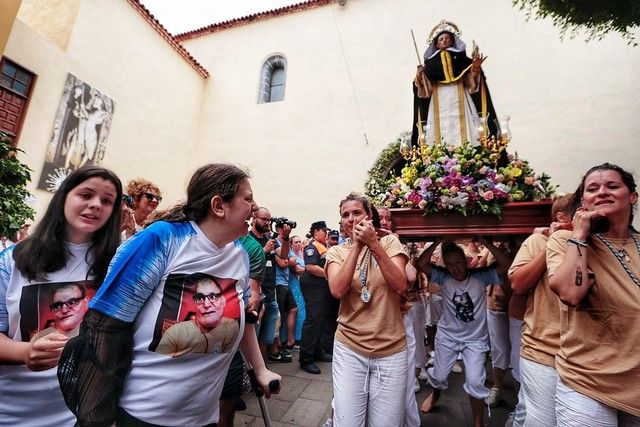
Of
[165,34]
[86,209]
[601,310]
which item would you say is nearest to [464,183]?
[601,310]

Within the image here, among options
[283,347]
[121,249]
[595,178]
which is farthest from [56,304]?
[283,347]

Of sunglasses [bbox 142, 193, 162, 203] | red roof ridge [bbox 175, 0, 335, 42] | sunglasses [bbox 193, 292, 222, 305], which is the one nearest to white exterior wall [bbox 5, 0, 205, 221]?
red roof ridge [bbox 175, 0, 335, 42]

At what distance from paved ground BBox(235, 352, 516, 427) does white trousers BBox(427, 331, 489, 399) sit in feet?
1.07

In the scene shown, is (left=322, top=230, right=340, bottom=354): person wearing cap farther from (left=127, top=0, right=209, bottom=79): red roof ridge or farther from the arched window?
(left=127, top=0, right=209, bottom=79): red roof ridge

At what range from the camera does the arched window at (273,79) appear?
1169cm

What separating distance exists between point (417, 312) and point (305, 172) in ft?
22.6

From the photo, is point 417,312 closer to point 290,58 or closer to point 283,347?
point 283,347

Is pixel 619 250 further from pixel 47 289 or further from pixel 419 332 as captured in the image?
pixel 419 332

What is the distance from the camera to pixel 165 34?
10516mm

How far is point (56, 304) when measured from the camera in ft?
4.56

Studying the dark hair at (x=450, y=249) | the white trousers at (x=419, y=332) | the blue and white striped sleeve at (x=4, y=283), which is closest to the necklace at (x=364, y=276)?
the dark hair at (x=450, y=249)

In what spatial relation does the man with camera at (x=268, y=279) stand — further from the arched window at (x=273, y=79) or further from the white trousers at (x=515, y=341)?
the arched window at (x=273, y=79)

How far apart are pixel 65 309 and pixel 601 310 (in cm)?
247

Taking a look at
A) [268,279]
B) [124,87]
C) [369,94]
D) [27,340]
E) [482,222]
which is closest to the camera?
[27,340]
